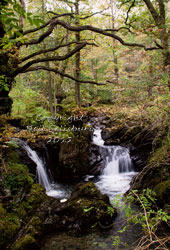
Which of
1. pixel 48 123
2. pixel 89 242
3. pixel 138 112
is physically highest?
pixel 138 112

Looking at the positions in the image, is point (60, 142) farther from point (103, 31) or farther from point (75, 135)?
point (103, 31)

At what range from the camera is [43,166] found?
9383 millimetres

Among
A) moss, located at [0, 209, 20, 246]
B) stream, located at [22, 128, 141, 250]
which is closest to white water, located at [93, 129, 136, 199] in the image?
stream, located at [22, 128, 141, 250]

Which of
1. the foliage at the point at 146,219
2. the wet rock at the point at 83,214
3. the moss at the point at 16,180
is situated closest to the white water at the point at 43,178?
the moss at the point at 16,180

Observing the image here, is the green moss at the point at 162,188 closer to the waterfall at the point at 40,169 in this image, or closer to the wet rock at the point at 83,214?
the wet rock at the point at 83,214

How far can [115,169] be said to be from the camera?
34.9 feet

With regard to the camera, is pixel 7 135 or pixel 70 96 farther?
pixel 70 96

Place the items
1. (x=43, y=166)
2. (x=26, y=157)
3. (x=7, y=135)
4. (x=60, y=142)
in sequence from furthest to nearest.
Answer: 1. (x=60, y=142)
2. (x=43, y=166)
3. (x=26, y=157)
4. (x=7, y=135)

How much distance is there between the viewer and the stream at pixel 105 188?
4.73 m

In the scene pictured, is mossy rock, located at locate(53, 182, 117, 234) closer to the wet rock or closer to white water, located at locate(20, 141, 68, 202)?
the wet rock

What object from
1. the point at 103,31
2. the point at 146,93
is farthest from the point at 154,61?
the point at 103,31

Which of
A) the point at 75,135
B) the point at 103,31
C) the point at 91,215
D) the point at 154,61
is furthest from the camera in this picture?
the point at 75,135

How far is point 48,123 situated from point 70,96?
869cm

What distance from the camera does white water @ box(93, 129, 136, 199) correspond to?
909 centimetres
